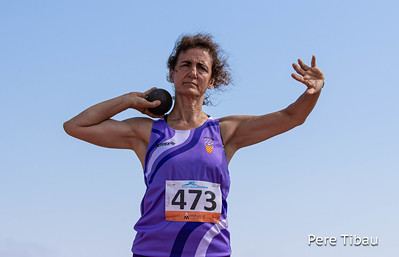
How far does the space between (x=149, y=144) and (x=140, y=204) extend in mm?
729

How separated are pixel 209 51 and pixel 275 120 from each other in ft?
4.54

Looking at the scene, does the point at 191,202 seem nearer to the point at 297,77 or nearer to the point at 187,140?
the point at 187,140

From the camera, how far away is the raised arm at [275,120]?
6.10 meters

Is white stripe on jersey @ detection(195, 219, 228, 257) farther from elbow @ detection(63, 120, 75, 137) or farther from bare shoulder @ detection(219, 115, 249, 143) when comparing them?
elbow @ detection(63, 120, 75, 137)

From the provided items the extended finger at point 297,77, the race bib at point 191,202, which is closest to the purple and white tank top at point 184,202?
the race bib at point 191,202

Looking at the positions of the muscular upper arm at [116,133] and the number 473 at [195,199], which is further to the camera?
the muscular upper arm at [116,133]

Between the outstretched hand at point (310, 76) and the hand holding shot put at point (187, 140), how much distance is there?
1 cm

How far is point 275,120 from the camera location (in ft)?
20.3

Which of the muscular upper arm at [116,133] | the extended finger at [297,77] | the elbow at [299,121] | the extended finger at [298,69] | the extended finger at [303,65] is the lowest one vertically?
the muscular upper arm at [116,133]

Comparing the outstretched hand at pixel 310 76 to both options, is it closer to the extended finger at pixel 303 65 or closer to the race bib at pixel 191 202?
the extended finger at pixel 303 65

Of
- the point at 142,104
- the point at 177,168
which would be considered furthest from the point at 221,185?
the point at 142,104

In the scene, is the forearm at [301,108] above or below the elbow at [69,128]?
above

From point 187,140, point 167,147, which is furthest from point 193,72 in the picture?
point 167,147

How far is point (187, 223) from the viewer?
219 inches
